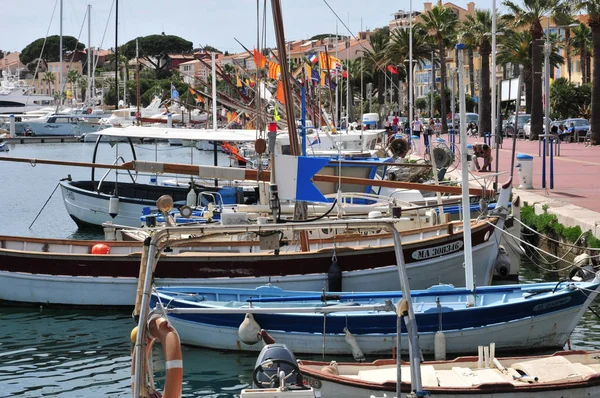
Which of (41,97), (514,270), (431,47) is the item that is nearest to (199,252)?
(514,270)

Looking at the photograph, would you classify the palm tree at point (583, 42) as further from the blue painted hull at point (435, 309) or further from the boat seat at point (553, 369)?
the boat seat at point (553, 369)

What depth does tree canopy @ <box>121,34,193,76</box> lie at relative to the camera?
163500mm

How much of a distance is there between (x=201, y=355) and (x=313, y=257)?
3043mm

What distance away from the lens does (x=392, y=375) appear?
36.6 feet

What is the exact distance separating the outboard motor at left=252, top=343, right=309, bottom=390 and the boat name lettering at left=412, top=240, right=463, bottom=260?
7.92 metres

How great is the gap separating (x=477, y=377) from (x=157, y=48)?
521 feet

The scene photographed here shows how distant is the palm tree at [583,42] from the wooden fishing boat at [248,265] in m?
61.3

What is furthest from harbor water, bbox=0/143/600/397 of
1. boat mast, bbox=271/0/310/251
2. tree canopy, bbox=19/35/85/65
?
tree canopy, bbox=19/35/85/65

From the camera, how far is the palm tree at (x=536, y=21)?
4759 centimetres

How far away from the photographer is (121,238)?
2153 centimetres

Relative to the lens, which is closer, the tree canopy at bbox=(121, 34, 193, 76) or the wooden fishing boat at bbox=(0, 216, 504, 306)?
the wooden fishing boat at bbox=(0, 216, 504, 306)

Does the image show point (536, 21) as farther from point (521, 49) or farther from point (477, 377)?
point (477, 377)

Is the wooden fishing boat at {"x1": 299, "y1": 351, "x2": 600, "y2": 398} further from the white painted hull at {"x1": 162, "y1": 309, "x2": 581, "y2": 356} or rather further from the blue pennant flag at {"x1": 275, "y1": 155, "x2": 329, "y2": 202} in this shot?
the blue pennant flag at {"x1": 275, "y1": 155, "x2": 329, "y2": 202}

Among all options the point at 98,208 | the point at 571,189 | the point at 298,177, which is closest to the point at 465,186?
the point at 298,177
